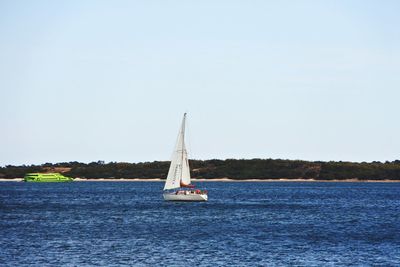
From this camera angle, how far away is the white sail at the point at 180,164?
401 feet

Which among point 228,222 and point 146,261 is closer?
point 146,261

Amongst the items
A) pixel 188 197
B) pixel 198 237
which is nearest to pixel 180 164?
pixel 188 197

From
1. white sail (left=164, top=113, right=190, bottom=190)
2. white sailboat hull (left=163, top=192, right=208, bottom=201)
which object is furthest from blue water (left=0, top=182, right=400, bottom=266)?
white sailboat hull (left=163, top=192, right=208, bottom=201)

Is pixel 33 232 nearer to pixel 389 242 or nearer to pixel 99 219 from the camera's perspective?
pixel 99 219

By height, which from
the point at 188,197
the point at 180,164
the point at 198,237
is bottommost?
the point at 198,237

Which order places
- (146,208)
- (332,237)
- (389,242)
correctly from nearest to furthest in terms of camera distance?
(389,242) < (332,237) < (146,208)

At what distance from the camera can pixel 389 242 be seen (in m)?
72.3

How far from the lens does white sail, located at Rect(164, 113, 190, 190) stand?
12212 centimetres

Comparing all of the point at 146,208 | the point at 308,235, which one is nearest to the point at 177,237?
the point at 308,235

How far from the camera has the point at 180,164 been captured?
122312 mm

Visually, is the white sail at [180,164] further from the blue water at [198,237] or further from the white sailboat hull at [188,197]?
the blue water at [198,237]

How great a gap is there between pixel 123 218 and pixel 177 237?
84.4 ft

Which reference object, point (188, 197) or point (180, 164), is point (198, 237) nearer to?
point (180, 164)

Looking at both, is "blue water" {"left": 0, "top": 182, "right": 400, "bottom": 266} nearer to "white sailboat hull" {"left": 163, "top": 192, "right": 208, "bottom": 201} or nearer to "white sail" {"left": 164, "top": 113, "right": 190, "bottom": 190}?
"white sail" {"left": 164, "top": 113, "right": 190, "bottom": 190}
